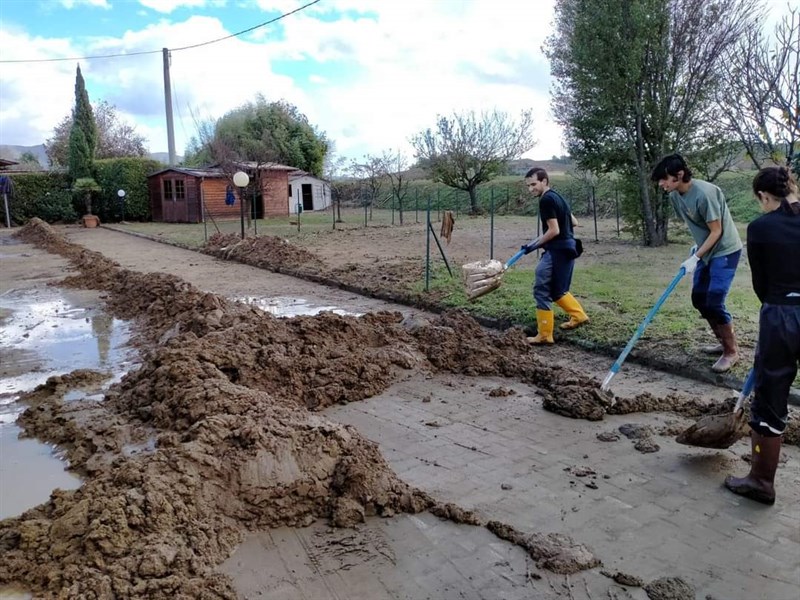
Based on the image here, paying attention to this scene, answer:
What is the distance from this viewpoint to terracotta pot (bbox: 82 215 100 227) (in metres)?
29.8

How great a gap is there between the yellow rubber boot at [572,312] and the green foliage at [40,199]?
100ft

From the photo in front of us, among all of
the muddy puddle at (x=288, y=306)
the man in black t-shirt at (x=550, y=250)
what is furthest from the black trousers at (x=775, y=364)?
the muddy puddle at (x=288, y=306)

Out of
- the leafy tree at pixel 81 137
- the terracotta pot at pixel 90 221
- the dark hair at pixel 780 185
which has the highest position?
the leafy tree at pixel 81 137

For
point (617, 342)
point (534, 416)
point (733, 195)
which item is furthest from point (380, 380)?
point (733, 195)

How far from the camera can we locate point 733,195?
23.2 m

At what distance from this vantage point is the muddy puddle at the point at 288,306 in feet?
29.5

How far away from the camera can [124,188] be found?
31875mm

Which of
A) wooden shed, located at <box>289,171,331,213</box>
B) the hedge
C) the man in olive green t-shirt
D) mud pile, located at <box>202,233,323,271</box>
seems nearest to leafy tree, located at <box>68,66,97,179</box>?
the hedge

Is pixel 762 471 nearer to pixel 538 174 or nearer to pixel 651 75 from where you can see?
pixel 538 174

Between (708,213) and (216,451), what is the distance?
13.1 ft

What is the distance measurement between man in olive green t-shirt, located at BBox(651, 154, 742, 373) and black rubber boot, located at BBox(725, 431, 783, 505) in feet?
6.34

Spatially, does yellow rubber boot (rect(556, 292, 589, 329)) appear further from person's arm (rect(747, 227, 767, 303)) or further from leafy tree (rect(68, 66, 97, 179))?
leafy tree (rect(68, 66, 97, 179))

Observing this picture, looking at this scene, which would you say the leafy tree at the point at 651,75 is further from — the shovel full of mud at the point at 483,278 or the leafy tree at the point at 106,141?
the leafy tree at the point at 106,141

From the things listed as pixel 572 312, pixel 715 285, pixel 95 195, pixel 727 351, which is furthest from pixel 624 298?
pixel 95 195
